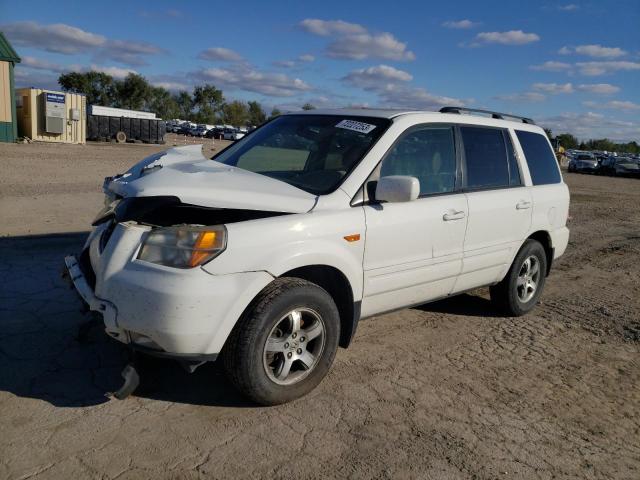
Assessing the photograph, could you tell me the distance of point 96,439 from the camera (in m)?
2.99

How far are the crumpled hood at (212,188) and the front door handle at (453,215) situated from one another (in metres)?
1.21

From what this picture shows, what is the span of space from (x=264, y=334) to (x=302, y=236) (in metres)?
0.63


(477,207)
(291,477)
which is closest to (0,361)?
(291,477)

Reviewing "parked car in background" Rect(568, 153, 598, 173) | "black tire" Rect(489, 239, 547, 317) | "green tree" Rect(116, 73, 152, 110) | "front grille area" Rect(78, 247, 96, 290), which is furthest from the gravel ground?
"green tree" Rect(116, 73, 152, 110)

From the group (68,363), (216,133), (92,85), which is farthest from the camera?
(92,85)

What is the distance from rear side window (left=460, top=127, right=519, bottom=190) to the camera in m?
4.68

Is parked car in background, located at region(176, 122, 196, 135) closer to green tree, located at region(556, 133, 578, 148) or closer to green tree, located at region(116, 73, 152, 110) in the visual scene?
green tree, located at region(116, 73, 152, 110)

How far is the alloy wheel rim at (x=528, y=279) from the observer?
5383mm

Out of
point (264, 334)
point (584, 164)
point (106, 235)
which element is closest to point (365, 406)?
point (264, 334)

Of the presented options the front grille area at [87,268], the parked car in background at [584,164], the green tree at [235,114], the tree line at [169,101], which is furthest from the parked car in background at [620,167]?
the green tree at [235,114]

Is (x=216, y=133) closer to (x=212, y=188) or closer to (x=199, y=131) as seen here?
(x=199, y=131)

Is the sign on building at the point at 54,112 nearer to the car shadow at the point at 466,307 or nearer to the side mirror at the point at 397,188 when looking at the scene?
the car shadow at the point at 466,307

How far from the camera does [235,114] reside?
112 meters

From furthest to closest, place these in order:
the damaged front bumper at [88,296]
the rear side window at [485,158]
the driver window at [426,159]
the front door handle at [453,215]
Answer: the rear side window at [485,158] < the front door handle at [453,215] < the driver window at [426,159] < the damaged front bumper at [88,296]
